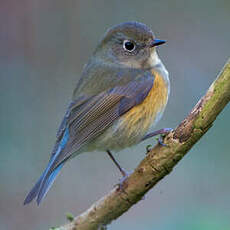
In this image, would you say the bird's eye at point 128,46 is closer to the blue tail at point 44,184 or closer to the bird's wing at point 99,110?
the bird's wing at point 99,110

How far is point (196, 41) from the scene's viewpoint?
6.07m

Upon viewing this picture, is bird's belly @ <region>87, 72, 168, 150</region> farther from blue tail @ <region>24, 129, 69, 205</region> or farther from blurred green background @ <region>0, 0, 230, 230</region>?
blurred green background @ <region>0, 0, 230, 230</region>

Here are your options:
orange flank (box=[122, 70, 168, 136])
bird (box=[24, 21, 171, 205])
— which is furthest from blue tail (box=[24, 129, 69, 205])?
orange flank (box=[122, 70, 168, 136])

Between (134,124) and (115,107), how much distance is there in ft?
0.71

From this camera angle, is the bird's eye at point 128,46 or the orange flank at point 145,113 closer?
the orange flank at point 145,113

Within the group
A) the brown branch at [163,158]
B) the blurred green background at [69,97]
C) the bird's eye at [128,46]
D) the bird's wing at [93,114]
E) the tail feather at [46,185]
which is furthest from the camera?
the blurred green background at [69,97]

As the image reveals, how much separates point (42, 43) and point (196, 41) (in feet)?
6.15

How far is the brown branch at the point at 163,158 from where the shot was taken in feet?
8.91

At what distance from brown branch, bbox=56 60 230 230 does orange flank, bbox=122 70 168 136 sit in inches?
23.8

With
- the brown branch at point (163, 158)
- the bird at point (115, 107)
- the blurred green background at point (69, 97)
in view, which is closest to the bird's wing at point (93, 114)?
the bird at point (115, 107)

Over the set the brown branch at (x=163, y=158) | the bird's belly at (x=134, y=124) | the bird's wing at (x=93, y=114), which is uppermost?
the bird's wing at (x=93, y=114)

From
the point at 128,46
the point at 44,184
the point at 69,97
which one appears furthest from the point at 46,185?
the point at 69,97

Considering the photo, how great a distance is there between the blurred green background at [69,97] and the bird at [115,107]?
3.43 ft

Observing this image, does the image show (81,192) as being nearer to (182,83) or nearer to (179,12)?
(182,83)
